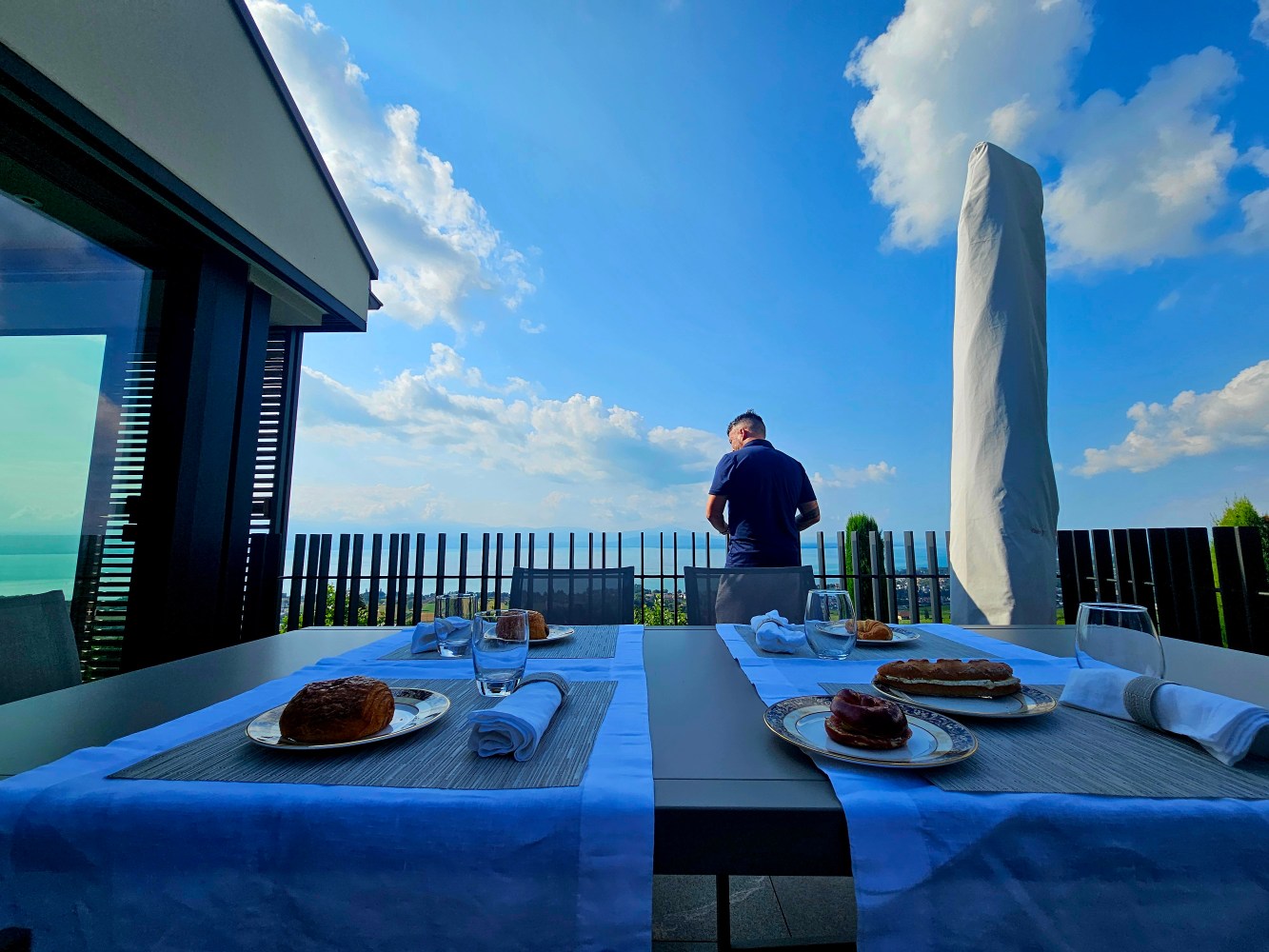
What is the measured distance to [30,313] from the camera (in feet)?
6.67

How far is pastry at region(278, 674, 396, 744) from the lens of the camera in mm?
748

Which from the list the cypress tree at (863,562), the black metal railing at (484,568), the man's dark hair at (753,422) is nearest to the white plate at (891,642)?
the man's dark hair at (753,422)

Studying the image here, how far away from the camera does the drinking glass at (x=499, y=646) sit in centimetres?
97

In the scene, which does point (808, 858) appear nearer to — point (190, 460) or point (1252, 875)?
point (1252, 875)

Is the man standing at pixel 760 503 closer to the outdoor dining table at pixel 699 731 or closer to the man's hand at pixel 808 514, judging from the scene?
the man's hand at pixel 808 514

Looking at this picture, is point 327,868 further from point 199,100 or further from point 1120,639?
point 199,100

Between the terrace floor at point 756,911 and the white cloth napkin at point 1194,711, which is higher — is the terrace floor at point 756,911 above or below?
below

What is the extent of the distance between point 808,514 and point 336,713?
294 centimetres

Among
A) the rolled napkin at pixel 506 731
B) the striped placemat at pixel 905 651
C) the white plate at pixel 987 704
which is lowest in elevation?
the striped placemat at pixel 905 651

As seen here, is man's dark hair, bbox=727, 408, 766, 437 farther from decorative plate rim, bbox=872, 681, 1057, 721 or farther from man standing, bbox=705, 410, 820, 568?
decorative plate rim, bbox=872, 681, 1057, 721

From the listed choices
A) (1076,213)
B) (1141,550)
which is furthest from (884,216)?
(1141,550)

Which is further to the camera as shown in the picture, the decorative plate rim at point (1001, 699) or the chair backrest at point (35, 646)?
the chair backrest at point (35, 646)

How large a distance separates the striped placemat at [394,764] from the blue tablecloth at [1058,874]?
358 mm

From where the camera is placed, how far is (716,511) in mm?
3225
